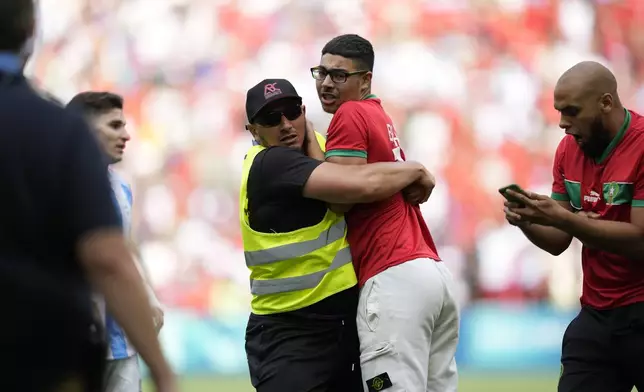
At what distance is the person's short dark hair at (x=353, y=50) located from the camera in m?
5.21

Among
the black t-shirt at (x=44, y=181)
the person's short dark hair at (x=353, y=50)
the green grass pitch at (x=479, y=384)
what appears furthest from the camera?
the green grass pitch at (x=479, y=384)

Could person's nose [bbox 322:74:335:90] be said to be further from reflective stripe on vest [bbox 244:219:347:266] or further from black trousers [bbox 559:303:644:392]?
black trousers [bbox 559:303:644:392]

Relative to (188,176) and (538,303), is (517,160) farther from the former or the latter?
(188,176)

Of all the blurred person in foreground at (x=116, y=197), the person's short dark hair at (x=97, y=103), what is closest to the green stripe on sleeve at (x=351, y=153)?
the blurred person in foreground at (x=116, y=197)

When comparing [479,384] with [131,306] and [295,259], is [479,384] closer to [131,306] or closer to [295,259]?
[295,259]

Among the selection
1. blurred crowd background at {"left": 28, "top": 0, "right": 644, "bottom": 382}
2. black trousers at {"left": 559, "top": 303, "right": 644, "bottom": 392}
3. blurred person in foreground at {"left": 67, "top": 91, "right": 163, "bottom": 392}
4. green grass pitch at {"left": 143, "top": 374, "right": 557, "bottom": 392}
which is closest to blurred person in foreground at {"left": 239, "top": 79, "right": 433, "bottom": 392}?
blurred person in foreground at {"left": 67, "top": 91, "right": 163, "bottom": 392}

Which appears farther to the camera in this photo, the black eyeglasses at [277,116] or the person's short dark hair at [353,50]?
the person's short dark hair at [353,50]

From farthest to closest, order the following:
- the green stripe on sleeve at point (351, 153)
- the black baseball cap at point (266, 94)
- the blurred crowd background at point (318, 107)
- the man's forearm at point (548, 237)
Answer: the blurred crowd background at point (318, 107) < the man's forearm at point (548, 237) < the black baseball cap at point (266, 94) < the green stripe on sleeve at point (351, 153)

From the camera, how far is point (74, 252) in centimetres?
271

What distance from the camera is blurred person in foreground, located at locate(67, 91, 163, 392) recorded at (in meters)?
5.30

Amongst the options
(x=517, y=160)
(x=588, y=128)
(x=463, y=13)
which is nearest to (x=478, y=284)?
(x=517, y=160)

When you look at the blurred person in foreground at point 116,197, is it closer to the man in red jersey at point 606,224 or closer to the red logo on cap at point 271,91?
the red logo on cap at point 271,91

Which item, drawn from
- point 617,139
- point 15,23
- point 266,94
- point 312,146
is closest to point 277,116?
point 266,94

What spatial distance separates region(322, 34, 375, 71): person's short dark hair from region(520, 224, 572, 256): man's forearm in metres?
1.13
